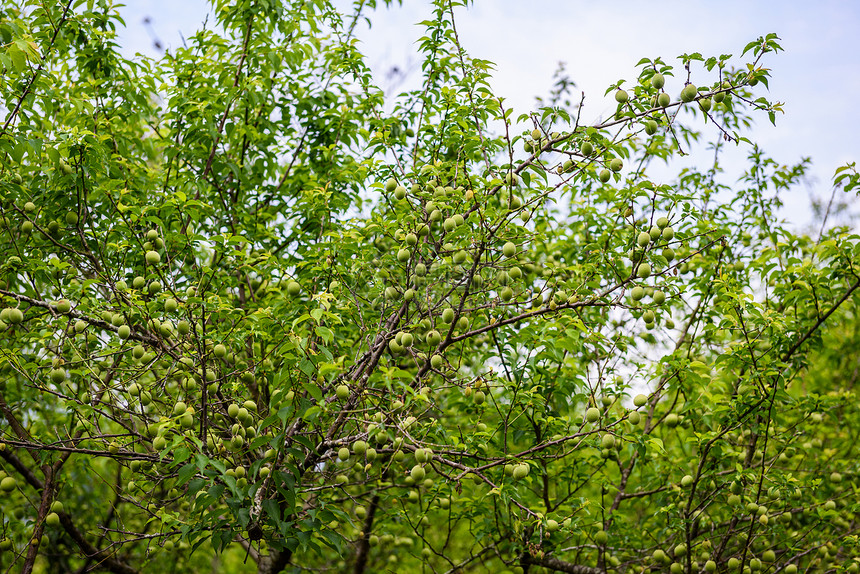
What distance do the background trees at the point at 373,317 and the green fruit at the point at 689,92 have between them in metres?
0.01

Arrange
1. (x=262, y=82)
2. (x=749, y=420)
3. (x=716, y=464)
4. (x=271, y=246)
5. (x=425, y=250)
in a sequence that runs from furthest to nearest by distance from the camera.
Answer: (x=271, y=246) < (x=262, y=82) < (x=716, y=464) < (x=749, y=420) < (x=425, y=250)

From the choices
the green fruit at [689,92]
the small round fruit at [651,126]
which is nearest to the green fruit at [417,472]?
the small round fruit at [651,126]

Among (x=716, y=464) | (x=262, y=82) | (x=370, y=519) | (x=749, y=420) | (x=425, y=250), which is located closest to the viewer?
(x=425, y=250)

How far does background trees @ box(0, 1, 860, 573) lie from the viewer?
3189 mm

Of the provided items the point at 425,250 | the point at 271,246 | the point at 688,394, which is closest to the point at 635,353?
the point at 688,394

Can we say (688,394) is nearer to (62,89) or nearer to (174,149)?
(174,149)

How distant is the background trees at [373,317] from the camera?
319 centimetres

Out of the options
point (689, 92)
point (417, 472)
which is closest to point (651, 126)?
point (689, 92)

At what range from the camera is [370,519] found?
17.7 feet

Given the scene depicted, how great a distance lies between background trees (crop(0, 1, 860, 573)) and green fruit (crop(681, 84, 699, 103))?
0.01m

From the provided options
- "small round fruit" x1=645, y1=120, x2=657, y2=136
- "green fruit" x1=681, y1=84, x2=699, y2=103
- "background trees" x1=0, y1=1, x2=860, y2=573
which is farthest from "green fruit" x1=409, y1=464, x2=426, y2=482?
"green fruit" x1=681, y1=84, x2=699, y2=103

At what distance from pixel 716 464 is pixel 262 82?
402cm

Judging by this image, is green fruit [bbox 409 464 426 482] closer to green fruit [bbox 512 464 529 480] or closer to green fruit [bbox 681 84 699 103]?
green fruit [bbox 512 464 529 480]

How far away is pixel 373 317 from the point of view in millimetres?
4172
